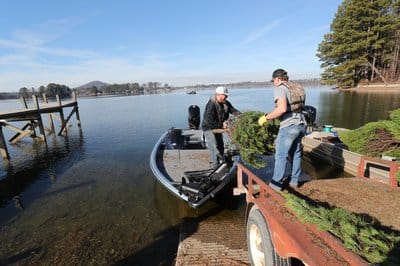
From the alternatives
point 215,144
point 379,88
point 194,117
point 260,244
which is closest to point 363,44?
point 379,88

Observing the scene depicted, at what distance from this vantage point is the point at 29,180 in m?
8.66

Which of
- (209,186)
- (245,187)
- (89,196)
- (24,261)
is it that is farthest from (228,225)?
(89,196)

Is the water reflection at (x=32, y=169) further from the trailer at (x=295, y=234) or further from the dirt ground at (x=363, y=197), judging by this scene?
the dirt ground at (x=363, y=197)

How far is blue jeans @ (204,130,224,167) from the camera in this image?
5266mm

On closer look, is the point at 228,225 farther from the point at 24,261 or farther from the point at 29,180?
the point at 29,180

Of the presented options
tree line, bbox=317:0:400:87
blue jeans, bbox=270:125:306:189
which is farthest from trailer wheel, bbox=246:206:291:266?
tree line, bbox=317:0:400:87

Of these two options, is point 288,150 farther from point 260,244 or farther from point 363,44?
point 363,44

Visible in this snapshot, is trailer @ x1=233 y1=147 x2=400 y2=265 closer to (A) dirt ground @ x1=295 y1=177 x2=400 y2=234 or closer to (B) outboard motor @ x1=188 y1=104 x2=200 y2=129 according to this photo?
(A) dirt ground @ x1=295 y1=177 x2=400 y2=234

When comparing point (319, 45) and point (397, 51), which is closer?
point (397, 51)

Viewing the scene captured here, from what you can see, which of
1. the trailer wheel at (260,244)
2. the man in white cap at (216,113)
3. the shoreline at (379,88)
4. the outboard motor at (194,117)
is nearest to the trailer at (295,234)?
the trailer wheel at (260,244)

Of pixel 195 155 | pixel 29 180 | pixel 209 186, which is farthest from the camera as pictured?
pixel 29 180

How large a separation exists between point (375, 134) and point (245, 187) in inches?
169

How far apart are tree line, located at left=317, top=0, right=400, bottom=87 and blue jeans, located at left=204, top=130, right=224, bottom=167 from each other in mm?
39902

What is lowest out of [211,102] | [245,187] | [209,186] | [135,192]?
[135,192]
